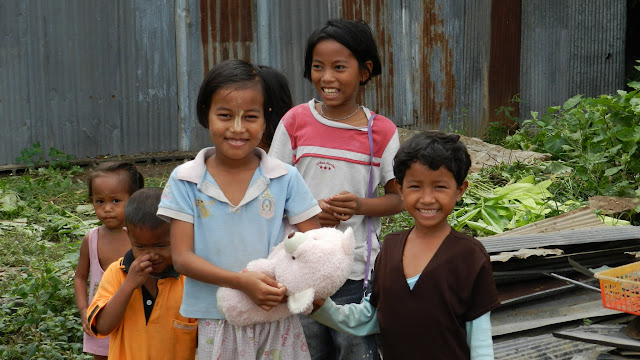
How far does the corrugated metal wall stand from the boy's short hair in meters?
6.52

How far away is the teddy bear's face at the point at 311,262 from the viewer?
8.03ft

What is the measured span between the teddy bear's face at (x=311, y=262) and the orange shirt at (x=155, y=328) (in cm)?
63

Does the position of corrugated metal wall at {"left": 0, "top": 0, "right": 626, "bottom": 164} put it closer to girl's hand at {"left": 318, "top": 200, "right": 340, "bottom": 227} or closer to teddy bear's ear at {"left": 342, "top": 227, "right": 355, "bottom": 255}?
girl's hand at {"left": 318, "top": 200, "right": 340, "bottom": 227}

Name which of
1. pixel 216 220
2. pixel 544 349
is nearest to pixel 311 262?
pixel 216 220

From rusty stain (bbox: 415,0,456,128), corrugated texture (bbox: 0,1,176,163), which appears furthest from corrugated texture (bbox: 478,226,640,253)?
rusty stain (bbox: 415,0,456,128)

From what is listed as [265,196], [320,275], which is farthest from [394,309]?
[265,196]

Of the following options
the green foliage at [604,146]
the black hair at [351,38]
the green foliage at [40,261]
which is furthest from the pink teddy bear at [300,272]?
the green foliage at [604,146]

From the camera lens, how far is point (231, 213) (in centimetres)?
261

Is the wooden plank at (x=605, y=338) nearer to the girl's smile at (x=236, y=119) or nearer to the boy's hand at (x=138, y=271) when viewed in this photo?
the girl's smile at (x=236, y=119)

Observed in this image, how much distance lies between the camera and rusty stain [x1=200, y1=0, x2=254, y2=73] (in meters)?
8.90

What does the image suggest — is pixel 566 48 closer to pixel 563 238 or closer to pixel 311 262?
pixel 563 238

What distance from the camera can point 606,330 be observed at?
374 centimetres

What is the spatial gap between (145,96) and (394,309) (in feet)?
22.2

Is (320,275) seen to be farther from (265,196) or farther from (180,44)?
(180,44)
